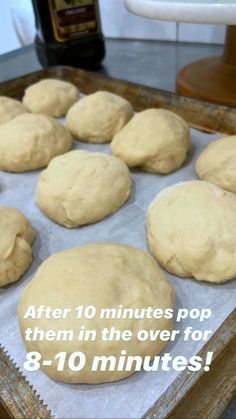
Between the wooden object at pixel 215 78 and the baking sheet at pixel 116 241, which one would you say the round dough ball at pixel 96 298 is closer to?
the baking sheet at pixel 116 241

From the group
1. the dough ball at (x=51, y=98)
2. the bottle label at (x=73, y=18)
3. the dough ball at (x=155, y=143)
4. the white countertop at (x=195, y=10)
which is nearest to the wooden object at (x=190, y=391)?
the dough ball at (x=155, y=143)

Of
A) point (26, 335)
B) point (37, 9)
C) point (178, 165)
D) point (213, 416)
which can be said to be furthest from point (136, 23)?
point (213, 416)

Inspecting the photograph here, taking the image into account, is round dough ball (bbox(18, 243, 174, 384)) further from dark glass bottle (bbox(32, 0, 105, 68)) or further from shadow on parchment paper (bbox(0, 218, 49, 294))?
dark glass bottle (bbox(32, 0, 105, 68))

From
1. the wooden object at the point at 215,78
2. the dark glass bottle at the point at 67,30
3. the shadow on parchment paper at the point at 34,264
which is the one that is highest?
the dark glass bottle at the point at 67,30

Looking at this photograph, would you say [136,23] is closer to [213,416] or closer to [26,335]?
[26,335]

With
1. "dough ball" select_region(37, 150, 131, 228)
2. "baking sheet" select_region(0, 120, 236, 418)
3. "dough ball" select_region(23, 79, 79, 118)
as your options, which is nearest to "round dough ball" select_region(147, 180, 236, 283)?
"baking sheet" select_region(0, 120, 236, 418)

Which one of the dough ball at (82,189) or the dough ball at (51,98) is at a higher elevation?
the dough ball at (51,98)

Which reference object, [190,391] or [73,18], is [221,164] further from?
[73,18]
